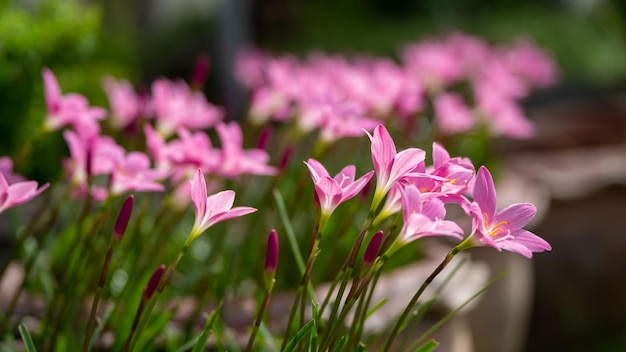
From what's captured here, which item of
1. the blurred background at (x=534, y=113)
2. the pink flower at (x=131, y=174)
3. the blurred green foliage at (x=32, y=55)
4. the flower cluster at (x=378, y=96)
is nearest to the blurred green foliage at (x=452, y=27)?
the blurred background at (x=534, y=113)

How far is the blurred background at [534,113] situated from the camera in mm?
2258

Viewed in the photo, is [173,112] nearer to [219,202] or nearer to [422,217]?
[219,202]

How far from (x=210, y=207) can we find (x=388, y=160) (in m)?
0.20

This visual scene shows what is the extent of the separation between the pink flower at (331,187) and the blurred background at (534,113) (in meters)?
0.82

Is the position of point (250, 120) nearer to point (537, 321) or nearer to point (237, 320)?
point (237, 320)

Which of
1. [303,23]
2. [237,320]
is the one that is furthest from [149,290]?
[303,23]

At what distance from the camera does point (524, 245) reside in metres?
0.90

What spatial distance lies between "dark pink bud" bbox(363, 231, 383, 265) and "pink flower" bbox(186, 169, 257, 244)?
0.45 ft

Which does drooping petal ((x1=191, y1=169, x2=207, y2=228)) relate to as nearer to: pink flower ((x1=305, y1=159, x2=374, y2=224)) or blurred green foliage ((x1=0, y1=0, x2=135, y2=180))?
pink flower ((x1=305, y1=159, x2=374, y2=224))

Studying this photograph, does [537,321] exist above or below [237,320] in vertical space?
below

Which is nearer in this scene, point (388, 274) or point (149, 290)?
point (149, 290)

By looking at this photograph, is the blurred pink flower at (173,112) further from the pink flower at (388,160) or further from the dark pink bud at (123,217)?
the pink flower at (388,160)

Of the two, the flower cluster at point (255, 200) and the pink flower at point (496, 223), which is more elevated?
the pink flower at point (496, 223)

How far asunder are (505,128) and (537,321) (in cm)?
158
